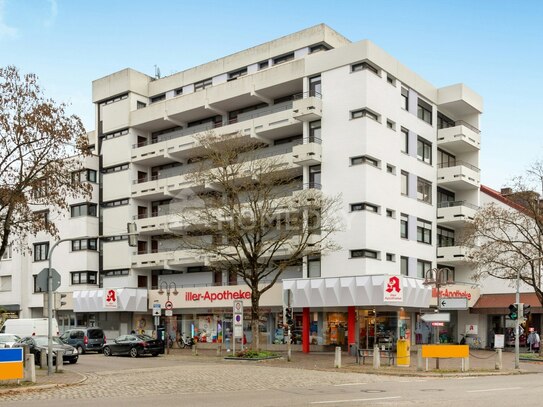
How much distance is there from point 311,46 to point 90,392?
3450 cm

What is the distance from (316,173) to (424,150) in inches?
390

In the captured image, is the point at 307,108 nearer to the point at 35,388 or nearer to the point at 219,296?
the point at 219,296

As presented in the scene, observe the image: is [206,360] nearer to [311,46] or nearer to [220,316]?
[220,316]

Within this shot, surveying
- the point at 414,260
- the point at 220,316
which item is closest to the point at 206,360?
the point at 220,316

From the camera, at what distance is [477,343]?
5097 cm

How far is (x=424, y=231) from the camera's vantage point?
5038 cm

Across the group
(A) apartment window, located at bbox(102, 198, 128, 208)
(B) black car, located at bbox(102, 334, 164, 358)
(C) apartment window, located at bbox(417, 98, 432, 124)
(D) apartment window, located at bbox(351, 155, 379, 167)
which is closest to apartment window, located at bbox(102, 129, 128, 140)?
(A) apartment window, located at bbox(102, 198, 128, 208)

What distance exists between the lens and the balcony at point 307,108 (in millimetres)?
45009

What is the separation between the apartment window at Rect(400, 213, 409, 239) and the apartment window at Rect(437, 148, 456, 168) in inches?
287

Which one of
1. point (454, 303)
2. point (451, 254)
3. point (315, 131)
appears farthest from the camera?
point (451, 254)

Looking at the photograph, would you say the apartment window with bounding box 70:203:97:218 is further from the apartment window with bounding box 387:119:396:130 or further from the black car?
the apartment window with bounding box 387:119:396:130

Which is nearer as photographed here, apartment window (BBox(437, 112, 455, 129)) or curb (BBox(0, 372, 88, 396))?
curb (BBox(0, 372, 88, 396))

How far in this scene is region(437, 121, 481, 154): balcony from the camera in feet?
170

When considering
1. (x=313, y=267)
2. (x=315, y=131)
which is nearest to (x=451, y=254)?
(x=313, y=267)
